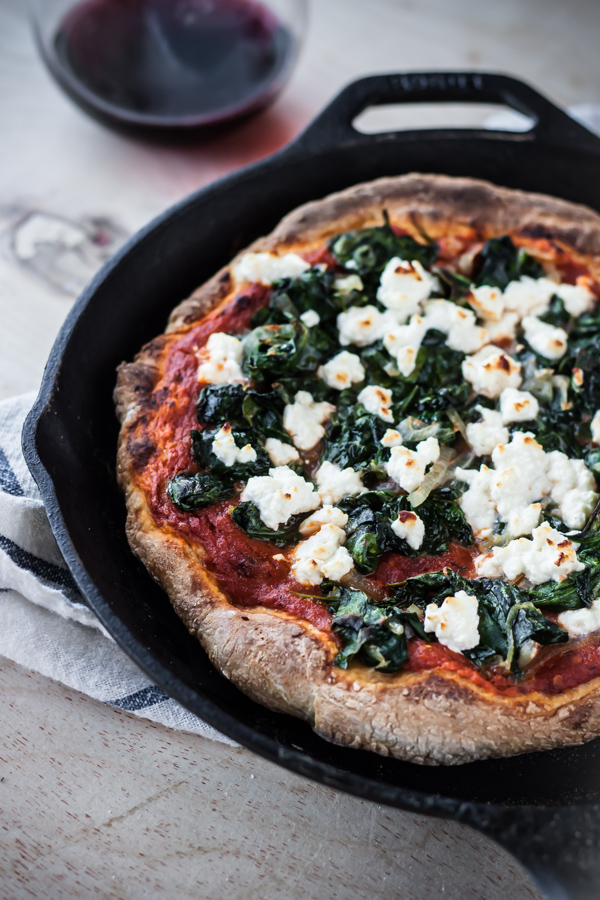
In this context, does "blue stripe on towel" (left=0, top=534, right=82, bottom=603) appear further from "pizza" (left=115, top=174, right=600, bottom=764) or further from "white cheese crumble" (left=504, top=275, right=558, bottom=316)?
"white cheese crumble" (left=504, top=275, right=558, bottom=316)

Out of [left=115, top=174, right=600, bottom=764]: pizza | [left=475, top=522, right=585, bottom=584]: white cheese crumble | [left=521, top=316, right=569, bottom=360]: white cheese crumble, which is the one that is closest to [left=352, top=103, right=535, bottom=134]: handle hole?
[left=115, top=174, right=600, bottom=764]: pizza

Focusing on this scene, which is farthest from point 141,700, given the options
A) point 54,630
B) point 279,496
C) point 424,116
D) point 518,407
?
point 424,116

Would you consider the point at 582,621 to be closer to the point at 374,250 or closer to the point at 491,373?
the point at 491,373

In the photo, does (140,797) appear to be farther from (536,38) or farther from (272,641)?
(536,38)

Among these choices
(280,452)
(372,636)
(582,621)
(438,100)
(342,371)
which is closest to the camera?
(372,636)

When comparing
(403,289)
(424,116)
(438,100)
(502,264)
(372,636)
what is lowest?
(372,636)

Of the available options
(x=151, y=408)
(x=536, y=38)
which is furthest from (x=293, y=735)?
(x=536, y=38)
